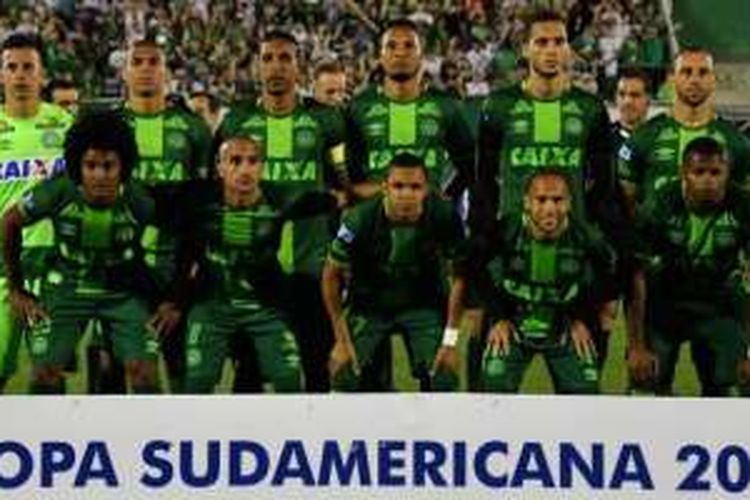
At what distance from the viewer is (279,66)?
826cm

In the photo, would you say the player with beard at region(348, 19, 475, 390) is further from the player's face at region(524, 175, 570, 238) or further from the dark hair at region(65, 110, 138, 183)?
the dark hair at region(65, 110, 138, 183)

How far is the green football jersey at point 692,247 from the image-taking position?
7.98 meters

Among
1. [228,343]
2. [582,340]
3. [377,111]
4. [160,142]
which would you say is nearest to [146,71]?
[160,142]

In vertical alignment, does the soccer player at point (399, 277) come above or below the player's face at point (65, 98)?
below

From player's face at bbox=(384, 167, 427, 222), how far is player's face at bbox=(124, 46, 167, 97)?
1422 millimetres

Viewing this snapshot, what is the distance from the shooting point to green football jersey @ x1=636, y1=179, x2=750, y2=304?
798 centimetres

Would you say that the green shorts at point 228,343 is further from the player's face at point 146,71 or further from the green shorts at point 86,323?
the player's face at point 146,71

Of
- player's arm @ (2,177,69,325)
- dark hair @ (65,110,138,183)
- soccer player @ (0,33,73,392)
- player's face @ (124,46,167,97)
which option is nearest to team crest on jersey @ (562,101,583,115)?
player's face @ (124,46,167,97)

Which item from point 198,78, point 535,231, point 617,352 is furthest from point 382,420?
point 198,78

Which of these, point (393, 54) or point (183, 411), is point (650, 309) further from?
point (183, 411)

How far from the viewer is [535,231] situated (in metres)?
7.62

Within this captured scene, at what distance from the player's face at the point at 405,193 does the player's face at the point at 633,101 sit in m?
3.36

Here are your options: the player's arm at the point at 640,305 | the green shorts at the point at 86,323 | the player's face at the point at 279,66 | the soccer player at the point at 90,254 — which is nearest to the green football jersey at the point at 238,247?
the soccer player at the point at 90,254

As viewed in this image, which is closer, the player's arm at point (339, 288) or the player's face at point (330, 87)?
the player's arm at point (339, 288)
